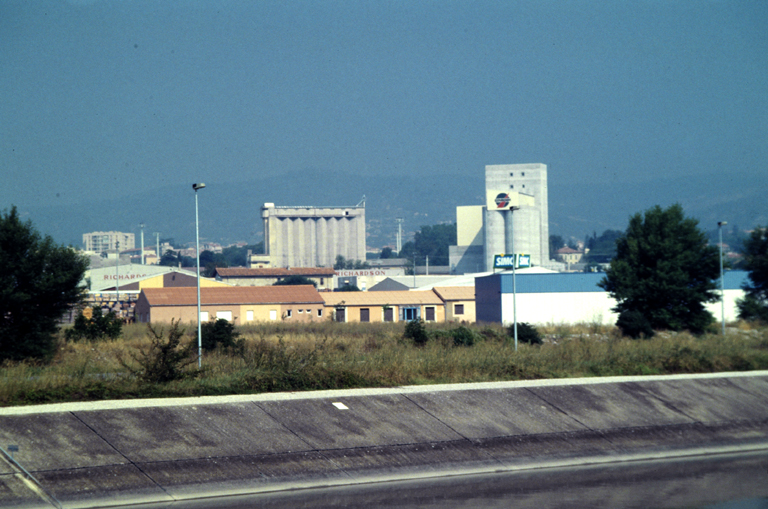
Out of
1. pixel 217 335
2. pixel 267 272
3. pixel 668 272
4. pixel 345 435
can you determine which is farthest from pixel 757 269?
pixel 267 272

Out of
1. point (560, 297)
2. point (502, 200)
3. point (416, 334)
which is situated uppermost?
point (502, 200)

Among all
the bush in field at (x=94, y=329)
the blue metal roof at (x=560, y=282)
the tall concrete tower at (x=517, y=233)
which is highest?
the tall concrete tower at (x=517, y=233)

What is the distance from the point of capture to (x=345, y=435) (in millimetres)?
13641

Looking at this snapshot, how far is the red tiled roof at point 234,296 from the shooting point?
7106 cm

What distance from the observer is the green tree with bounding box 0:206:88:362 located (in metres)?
32.3

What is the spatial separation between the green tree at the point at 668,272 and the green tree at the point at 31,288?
33.7 meters

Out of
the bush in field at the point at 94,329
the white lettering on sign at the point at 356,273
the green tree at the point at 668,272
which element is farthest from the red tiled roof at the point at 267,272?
the green tree at the point at 668,272

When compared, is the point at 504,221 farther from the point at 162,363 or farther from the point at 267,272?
the point at 162,363

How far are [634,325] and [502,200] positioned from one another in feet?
390

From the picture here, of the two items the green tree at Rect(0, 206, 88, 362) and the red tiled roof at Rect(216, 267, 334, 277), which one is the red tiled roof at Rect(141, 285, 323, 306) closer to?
the green tree at Rect(0, 206, 88, 362)

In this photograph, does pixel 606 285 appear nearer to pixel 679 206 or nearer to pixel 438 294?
pixel 679 206

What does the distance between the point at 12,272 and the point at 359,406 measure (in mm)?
24054

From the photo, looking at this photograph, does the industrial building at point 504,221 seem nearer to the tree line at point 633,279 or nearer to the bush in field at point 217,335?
the tree line at point 633,279

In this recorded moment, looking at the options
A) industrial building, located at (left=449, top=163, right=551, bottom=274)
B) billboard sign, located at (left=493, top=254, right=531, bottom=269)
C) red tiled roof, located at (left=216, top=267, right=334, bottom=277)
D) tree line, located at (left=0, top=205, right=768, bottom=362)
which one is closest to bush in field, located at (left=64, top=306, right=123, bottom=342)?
tree line, located at (left=0, top=205, right=768, bottom=362)
